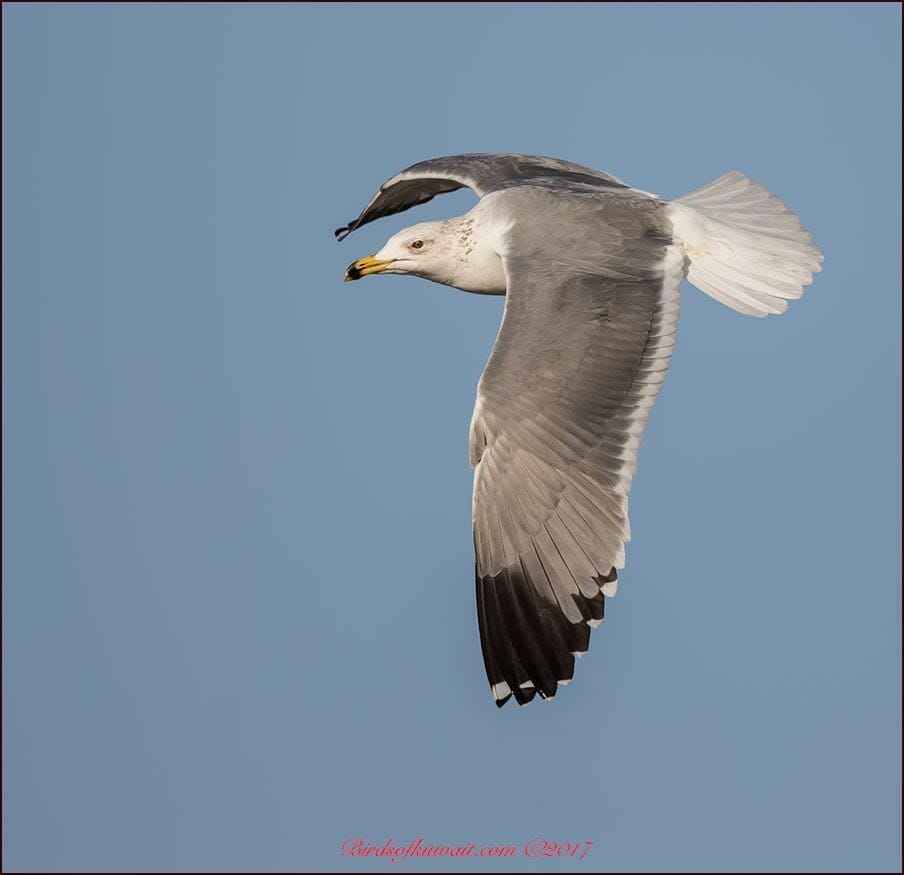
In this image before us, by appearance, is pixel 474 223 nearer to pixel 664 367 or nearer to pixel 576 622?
pixel 664 367

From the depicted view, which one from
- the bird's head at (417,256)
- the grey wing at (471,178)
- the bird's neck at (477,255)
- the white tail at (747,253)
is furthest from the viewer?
the grey wing at (471,178)

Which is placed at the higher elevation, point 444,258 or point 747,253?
point 444,258

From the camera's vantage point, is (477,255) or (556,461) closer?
(556,461)

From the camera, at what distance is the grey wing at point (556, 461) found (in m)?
6.48

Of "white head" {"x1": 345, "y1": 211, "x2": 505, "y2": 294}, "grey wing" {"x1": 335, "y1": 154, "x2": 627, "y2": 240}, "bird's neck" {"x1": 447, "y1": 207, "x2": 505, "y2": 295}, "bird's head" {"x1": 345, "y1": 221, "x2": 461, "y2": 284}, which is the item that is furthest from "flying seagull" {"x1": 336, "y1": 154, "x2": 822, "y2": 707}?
Result: "grey wing" {"x1": 335, "y1": 154, "x2": 627, "y2": 240}

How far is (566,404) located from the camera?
21.6 ft

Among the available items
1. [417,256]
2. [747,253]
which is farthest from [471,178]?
[747,253]

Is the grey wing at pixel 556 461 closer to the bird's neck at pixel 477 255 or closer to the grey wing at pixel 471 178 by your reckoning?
the bird's neck at pixel 477 255

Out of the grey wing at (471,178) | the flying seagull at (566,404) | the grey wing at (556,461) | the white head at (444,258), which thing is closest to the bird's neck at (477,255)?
the white head at (444,258)

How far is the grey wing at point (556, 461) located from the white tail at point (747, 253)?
611 millimetres

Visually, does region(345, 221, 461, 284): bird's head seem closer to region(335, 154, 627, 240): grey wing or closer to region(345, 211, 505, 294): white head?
region(345, 211, 505, 294): white head

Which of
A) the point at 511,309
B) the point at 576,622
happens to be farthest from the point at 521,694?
the point at 511,309

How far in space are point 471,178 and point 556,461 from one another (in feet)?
7.48

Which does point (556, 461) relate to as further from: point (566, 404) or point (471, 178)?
point (471, 178)
